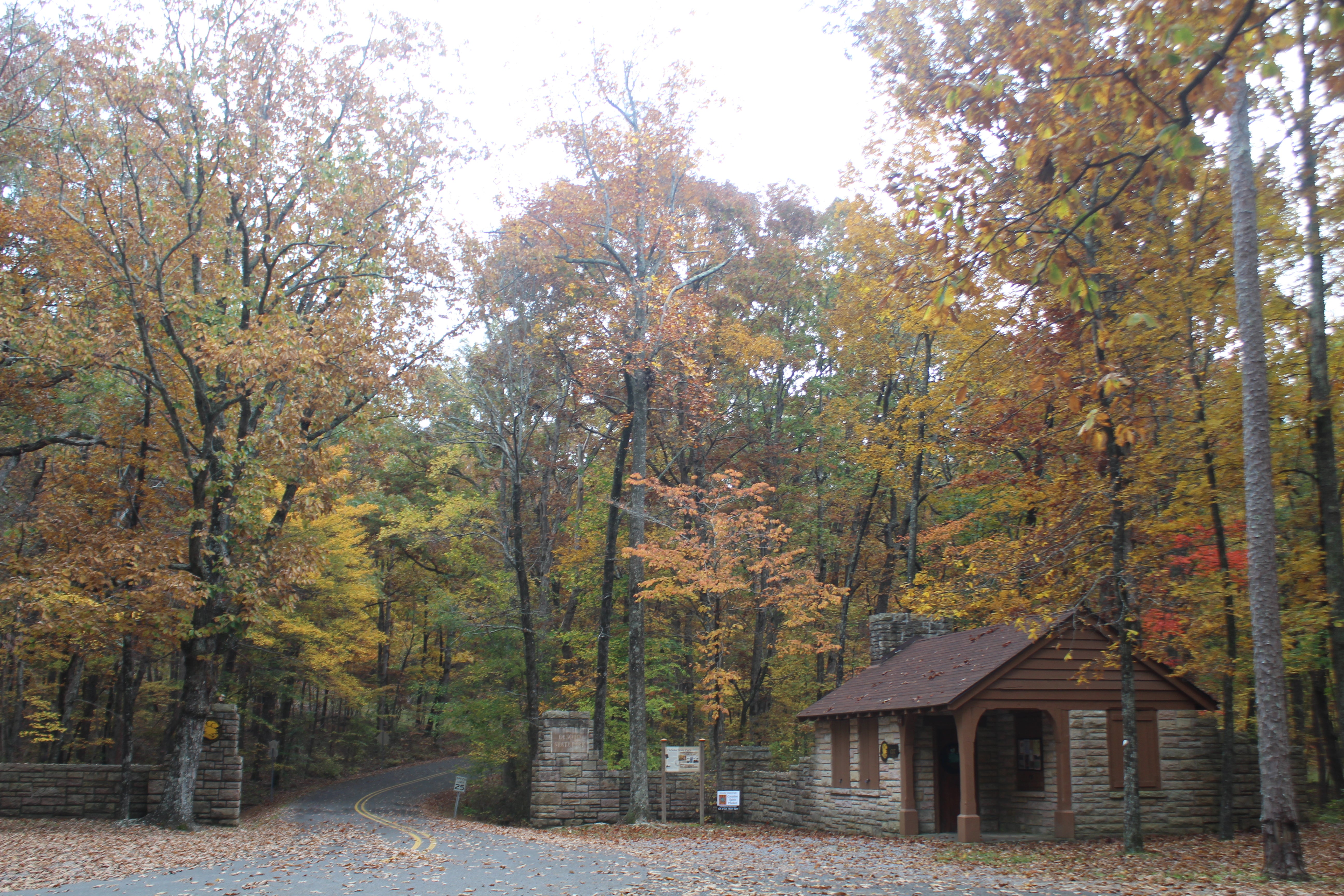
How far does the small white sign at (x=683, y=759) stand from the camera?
17312mm

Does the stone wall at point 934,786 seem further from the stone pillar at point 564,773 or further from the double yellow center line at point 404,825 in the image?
the double yellow center line at point 404,825

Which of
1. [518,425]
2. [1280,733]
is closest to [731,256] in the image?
[518,425]

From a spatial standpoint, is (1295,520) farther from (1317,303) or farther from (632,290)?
(632,290)

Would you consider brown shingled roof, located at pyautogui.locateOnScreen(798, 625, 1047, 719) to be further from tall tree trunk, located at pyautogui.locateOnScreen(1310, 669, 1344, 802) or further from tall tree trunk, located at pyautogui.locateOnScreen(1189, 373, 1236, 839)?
tall tree trunk, located at pyautogui.locateOnScreen(1310, 669, 1344, 802)

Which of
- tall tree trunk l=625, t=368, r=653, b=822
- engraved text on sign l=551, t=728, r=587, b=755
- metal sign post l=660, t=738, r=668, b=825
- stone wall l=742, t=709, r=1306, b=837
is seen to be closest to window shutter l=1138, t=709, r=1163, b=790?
stone wall l=742, t=709, r=1306, b=837

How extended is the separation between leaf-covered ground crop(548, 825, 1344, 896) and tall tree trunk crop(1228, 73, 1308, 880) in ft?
1.63

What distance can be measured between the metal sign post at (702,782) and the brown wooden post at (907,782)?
3.85 metres

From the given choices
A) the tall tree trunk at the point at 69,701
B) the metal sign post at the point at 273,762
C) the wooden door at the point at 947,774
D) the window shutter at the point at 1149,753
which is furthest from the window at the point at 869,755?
the metal sign post at the point at 273,762

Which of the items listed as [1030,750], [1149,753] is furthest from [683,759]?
[1149,753]

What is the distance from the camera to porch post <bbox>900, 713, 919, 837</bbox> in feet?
49.9

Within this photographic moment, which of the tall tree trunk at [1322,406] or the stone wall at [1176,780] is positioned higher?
the tall tree trunk at [1322,406]

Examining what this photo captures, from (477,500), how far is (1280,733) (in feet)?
70.6

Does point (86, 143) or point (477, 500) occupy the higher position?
point (86, 143)

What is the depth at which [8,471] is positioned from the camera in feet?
58.7
